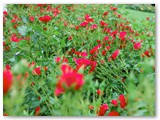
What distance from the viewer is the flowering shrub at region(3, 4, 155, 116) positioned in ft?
4.59

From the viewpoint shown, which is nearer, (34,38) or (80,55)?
(80,55)

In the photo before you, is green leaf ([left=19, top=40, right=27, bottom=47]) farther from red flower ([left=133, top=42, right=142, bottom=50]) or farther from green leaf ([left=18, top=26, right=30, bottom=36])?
red flower ([left=133, top=42, right=142, bottom=50])

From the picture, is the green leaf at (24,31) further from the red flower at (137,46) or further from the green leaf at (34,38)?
the red flower at (137,46)

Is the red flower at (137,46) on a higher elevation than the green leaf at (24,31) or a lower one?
lower

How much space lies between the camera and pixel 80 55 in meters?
1.60

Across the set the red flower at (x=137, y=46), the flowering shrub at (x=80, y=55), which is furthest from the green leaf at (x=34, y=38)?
the red flower at (x=137, y=46)

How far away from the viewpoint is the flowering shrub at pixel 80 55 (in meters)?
1.40

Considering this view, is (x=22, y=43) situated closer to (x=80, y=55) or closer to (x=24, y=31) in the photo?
(x=24, y=31)

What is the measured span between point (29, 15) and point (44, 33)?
0.29 m

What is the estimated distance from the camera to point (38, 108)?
147 centimetres

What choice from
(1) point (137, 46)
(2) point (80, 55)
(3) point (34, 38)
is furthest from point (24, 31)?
(1) point (137, 46)

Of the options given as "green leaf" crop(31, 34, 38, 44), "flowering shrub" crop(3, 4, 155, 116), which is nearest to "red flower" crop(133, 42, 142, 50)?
"flowering shrub" crop(3, 4, 155, 116)

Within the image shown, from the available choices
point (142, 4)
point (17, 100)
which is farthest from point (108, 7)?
point (17, 100)

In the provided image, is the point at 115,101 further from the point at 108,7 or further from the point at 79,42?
the point at 108,7
